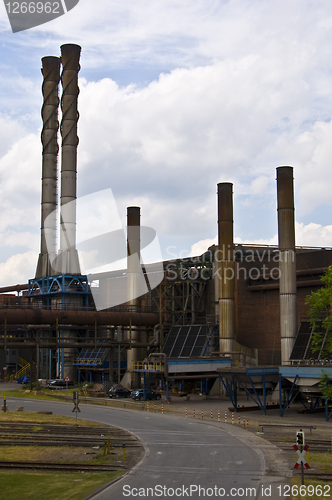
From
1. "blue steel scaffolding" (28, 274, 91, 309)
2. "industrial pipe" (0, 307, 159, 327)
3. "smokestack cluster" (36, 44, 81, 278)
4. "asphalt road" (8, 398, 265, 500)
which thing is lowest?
"asphalt road" (8, 398, 265, 500)

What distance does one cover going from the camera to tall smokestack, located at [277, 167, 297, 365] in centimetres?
5206

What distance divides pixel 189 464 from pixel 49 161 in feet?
215

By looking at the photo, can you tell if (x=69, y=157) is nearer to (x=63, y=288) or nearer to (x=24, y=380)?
(x=63, y=288)

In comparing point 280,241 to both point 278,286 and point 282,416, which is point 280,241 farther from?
point 282,416

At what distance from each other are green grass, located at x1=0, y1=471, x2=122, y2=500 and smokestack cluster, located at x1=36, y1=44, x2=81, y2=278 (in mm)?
56226

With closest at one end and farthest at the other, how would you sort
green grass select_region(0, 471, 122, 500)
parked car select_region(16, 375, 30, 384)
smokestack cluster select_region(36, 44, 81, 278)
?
green grass select_region(0, 471, 122, 500)
parked car select_region(16, 375, 30, 384)
smokestack cluster select_region(36, 44, 81, 278)

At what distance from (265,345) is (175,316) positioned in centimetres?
1251

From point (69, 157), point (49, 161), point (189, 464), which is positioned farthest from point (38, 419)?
point (49, 161)

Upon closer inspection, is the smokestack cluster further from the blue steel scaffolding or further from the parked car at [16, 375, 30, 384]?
the parked car at [16, 375, 30, 384]

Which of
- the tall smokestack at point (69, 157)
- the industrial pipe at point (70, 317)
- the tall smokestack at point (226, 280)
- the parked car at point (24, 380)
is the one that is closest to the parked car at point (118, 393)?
the industrial pipe at point (70, 317)

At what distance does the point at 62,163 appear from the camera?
260 ft

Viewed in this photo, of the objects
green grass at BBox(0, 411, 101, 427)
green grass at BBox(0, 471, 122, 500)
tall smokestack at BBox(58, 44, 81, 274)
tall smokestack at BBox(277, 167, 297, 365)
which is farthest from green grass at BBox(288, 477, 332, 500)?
tall smokestack at BBox(58, 44, 81, 274)

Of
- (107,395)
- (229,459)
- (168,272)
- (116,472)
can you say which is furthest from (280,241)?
(116,472)

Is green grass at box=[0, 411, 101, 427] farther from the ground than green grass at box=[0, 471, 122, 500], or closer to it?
closer to it
